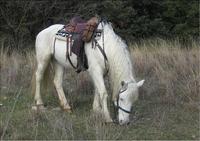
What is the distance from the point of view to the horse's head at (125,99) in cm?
646

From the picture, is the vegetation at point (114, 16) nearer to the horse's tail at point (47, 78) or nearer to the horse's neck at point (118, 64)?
the horse's tail at point (47, 78)

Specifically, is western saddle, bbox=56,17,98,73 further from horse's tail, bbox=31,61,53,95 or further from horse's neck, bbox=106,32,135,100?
horse's tail, bbox=31,61,53,95

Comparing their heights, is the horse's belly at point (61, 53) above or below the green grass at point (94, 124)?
above

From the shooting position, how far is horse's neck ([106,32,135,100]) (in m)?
6.70

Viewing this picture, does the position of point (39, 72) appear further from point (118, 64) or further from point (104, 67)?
point (118, 64)

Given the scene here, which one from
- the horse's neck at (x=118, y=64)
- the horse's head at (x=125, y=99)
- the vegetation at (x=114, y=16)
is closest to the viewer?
the horse's head at (x=125, y=99)

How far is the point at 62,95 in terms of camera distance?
26.4ft

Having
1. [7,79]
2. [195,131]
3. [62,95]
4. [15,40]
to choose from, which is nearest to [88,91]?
[62,95]

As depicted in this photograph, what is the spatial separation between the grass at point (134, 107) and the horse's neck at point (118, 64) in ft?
1.82

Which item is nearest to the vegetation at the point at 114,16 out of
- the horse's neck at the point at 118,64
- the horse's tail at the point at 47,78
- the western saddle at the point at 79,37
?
the horse's tail at the point at 47,78

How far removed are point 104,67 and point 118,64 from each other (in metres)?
0.37

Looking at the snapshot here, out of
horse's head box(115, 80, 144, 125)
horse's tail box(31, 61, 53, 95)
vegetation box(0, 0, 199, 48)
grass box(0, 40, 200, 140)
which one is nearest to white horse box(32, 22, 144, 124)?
horse's head box(115, 80, 144, 125)

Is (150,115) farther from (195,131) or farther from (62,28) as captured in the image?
(62,28)

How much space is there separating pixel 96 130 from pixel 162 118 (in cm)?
155
